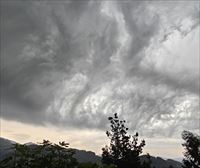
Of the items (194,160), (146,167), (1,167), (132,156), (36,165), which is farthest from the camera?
(194,160)

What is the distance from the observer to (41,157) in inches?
194

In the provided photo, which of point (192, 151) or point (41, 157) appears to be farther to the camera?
point (192, 151)

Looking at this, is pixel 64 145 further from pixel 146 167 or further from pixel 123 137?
pixel 123 137

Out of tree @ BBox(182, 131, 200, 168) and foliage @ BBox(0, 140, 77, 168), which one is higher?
tree @ BBox(182, 131, 200, 168)

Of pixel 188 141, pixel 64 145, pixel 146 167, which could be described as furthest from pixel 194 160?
pixel 64 145

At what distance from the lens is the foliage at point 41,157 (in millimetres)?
4746

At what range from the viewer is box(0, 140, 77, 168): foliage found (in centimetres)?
475

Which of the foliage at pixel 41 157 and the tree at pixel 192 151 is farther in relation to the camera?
the tree at pixel 192 151

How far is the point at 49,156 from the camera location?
5.05 m

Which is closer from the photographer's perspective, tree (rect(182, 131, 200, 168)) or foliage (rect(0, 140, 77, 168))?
foliage (rect(0, 140, 77, 168))

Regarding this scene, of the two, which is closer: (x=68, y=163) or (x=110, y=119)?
(x=68, y=163)

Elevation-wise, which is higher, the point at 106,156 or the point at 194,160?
the point at 194,160

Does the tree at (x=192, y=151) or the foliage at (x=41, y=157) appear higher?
the tree at (x=192, y=151)

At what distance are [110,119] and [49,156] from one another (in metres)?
66.9
